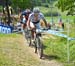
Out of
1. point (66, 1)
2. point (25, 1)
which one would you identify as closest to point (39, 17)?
point (66, 1)

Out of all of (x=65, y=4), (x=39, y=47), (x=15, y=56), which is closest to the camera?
(x=39, y=47)

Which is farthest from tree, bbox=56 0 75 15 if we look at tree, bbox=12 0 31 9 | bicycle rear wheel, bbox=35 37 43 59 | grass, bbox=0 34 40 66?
Answer: bicycle rear wheel, bbox=35 37 43 59

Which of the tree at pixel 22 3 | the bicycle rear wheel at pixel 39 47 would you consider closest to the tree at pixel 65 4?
the tree at pixel 22 3

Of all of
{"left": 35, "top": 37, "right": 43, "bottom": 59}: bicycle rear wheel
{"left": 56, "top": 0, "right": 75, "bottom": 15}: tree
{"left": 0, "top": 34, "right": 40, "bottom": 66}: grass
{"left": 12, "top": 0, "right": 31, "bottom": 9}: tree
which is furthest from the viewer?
{"left": 12, "top": 0, "right": 31, "bottom": 9}: tree

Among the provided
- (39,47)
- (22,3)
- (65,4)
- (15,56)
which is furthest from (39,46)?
(22,3)

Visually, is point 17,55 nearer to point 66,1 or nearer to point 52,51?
point 52,51

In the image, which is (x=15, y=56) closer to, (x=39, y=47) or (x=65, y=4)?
(x=39, y=47)

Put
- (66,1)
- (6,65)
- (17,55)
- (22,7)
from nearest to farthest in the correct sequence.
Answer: (6,65), (17,55), (66,1), (22,7)

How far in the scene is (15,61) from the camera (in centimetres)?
991

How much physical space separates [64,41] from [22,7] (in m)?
22.1

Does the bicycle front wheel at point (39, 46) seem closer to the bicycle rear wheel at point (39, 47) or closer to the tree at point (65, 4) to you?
the bicycle rear wheel at point (39, 47)

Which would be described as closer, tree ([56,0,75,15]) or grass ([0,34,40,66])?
grass ([0,34,40,66])

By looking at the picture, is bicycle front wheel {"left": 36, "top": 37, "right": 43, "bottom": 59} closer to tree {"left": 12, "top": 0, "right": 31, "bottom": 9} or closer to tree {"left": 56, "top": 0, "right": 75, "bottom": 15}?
tree {"left": 56, "top": 0, "right": 75, "bottom": 15}

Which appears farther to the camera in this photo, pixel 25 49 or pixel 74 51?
pixel 25 49
